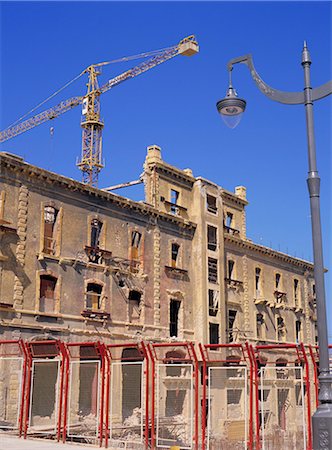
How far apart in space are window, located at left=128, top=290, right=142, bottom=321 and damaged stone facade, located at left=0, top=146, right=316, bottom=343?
0.06m

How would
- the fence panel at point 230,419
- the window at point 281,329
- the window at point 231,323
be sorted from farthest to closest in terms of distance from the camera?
the window at point 281,329 → the window at point 231,323 → the fence panel at point 230,419

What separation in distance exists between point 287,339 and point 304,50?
44745mm

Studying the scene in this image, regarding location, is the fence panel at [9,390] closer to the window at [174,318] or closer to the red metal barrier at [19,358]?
the red metal barrier at [19,358]

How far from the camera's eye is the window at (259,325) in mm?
50241

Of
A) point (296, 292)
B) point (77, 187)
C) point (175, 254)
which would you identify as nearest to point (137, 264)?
point (175, 254)

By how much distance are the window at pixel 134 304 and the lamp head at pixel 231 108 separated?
24.9 meters

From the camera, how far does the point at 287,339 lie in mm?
54000

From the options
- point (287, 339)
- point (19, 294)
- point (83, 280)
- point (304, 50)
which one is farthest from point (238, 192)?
point (304, 50)

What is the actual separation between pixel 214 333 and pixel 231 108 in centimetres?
3191

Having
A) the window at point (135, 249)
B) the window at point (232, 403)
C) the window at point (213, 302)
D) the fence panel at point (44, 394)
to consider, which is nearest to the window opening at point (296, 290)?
the window at point (213, 302)

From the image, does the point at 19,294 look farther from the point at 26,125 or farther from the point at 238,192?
the point at 26,125

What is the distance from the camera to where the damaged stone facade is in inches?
1232

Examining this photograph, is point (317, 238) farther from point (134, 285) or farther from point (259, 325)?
point (259, 325)

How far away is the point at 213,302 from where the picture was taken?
44.2 metres
